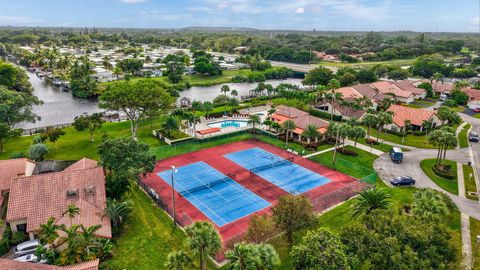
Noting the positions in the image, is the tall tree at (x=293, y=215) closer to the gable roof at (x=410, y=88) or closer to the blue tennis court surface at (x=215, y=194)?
the blue tennis court surface at (x=215, y=194)

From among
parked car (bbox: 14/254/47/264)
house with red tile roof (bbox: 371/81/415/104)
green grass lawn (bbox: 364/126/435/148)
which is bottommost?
parked car (bbox: 14/254/47/264)

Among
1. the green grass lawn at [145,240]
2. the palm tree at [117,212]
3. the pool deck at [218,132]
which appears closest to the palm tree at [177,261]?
the green grass lawn at [145,240]

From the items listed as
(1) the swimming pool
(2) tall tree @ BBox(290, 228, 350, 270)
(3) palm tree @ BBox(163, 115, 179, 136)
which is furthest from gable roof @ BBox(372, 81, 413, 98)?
(2) tall tree @ BBox(290, 228, 350, 270)

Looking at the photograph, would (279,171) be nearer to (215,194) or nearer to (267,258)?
(215,194)

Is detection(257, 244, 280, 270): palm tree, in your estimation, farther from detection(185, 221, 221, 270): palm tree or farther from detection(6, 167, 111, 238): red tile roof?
detection(6, 167, 111, 238): red tile roof

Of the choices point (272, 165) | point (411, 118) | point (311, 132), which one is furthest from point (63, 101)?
point (411, 118)

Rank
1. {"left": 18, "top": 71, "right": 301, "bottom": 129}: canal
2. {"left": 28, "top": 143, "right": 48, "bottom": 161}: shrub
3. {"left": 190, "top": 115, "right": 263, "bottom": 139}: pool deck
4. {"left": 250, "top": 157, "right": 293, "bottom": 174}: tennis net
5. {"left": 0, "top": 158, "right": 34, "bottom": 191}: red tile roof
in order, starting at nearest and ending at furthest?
{"left": 0, "top": 158, "right": 34, "bottom": 191}: red tile roof < {"left": 28, "top": 143, "right": 48, "bottom": 161}: shrub < {"left": 250, "top": 157, "right": 293, "bottom": 174}: tennis net < {"left": 190, "top": 115, "right": 263, "bottom": 139}: pool deck < {"left": 18, "top": 71, "right": 301, "bottom": 129}: canal
